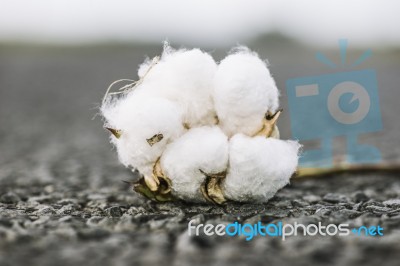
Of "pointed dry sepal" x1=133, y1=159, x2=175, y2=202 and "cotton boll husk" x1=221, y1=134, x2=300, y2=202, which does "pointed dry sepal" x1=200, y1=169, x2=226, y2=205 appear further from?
"pointed dry sepal" x1=133, y1=159, x2=175, y2=202

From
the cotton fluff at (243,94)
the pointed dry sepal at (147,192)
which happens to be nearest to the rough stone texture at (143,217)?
the pointed dry sepal at (147,192)

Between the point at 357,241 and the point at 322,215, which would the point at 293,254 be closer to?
the point at 357,241

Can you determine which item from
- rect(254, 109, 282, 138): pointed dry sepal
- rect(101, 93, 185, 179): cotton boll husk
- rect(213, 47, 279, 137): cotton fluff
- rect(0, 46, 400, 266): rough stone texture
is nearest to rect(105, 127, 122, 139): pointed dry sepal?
rect(101, 93, 185, 179): cotton boll husk

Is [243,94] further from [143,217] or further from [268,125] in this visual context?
[143,217]

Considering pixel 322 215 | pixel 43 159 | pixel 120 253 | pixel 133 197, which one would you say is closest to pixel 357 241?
pixel 322 215

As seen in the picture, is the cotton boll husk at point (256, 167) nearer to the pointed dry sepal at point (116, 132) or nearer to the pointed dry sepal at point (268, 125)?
the pointed dry sepal at point (268, 125)

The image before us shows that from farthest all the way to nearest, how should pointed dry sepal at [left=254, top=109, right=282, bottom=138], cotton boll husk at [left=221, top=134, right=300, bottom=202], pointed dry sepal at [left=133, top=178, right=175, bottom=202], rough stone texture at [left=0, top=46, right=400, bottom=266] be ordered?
Answer: pointed dry sepal at [left=133, top=178, right=175, bottom=202] → pointed dry sepal at [left=254, top=109, right=282, bottom=138] → cotton boll husk at [left=221, top=134, right=300, bottom=202] → rough stone texture at [left=0, top=46, right=400, bottom=266]
